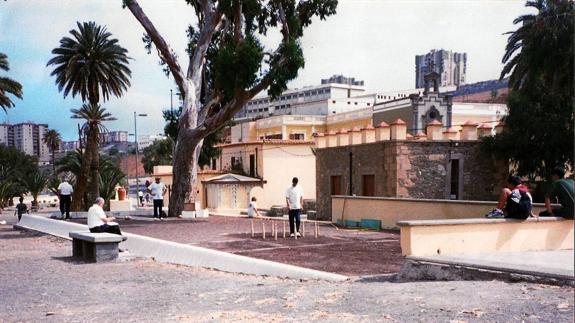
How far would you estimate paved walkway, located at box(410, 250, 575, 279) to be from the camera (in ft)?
24.1

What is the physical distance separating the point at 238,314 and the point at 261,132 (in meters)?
56.2

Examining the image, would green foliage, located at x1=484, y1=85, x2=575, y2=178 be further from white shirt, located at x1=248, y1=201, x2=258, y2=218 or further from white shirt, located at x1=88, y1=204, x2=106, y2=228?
white shirt, located at x1=88, y1=204, x2=106, y2=228

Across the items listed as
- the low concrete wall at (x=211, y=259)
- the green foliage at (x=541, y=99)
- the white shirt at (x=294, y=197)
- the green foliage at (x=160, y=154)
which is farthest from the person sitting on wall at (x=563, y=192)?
the green foliage at (x=160, y=154)

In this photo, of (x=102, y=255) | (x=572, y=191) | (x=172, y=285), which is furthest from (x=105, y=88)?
(x=572, y=191)

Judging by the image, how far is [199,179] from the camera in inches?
1871

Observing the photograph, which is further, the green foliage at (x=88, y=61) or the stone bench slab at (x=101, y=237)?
the green foliage at (x=88, y=61)

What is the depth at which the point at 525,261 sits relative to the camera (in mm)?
8398

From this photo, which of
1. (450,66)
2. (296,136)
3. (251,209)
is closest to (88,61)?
(251,209)

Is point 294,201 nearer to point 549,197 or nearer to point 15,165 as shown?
point 549,197

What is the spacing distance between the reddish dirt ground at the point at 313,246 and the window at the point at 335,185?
1034cm

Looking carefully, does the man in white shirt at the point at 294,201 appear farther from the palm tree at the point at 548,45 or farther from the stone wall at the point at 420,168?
the palm tree at the point at 548,45

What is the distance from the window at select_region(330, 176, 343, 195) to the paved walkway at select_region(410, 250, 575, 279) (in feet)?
66.5

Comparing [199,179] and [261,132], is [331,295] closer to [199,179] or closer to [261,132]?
[199,179]

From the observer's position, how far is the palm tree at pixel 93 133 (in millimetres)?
28906
